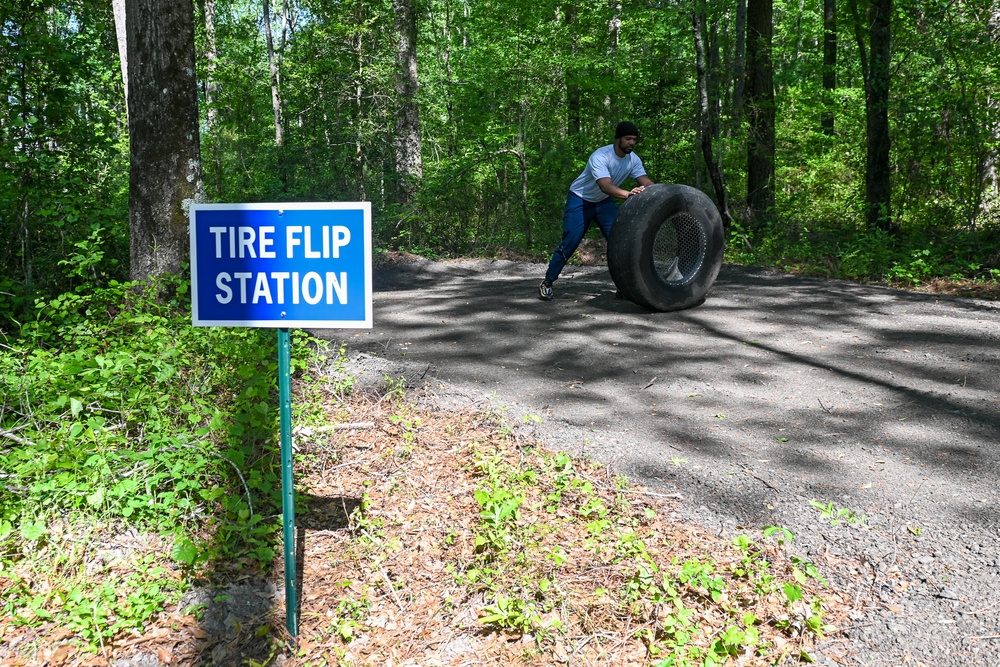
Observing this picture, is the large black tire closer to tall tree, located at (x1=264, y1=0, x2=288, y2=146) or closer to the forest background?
the forest background

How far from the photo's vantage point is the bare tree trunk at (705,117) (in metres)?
13.3

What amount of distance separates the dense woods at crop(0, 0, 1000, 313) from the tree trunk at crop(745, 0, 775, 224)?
53 mm

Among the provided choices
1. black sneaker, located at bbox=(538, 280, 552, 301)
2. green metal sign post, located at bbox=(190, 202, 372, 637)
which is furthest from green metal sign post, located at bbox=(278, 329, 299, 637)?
black sneaker, located at bbox=(538, 280, 552, 301)

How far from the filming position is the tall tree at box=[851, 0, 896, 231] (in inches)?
463

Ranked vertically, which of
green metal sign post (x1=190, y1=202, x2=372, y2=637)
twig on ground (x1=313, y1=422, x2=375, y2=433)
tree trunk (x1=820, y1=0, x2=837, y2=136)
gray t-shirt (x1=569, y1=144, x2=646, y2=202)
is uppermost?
tree trunk (x1=820, y1=0, x2=837, y2=136)

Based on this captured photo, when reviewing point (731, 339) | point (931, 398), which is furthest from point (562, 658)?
point (731, 339)

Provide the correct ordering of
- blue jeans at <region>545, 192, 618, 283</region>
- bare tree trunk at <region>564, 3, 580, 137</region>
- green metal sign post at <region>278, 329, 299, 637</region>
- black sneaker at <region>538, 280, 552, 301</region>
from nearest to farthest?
green metal sign post at <region>278, 329, 299, 637</region> → blue jeans at <region>545, 192, 618, 283</region> → black sneaker at <region>538, 280, 552, 301</region> → bare tree trunk at <region>564, 3, 580, 137</region>

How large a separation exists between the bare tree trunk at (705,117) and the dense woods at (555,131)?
4 cm

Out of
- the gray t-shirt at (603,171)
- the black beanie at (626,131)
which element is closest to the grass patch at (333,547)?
the gray t-shirt at (603,171)

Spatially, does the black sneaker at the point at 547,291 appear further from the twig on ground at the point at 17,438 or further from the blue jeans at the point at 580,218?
the twig on ground at the point at 17,438

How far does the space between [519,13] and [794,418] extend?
15.8m

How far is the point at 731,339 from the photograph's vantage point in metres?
6.80

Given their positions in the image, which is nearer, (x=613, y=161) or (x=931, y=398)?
(x=931, y=398)

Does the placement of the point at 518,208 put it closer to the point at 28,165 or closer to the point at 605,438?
the point at 28,165
